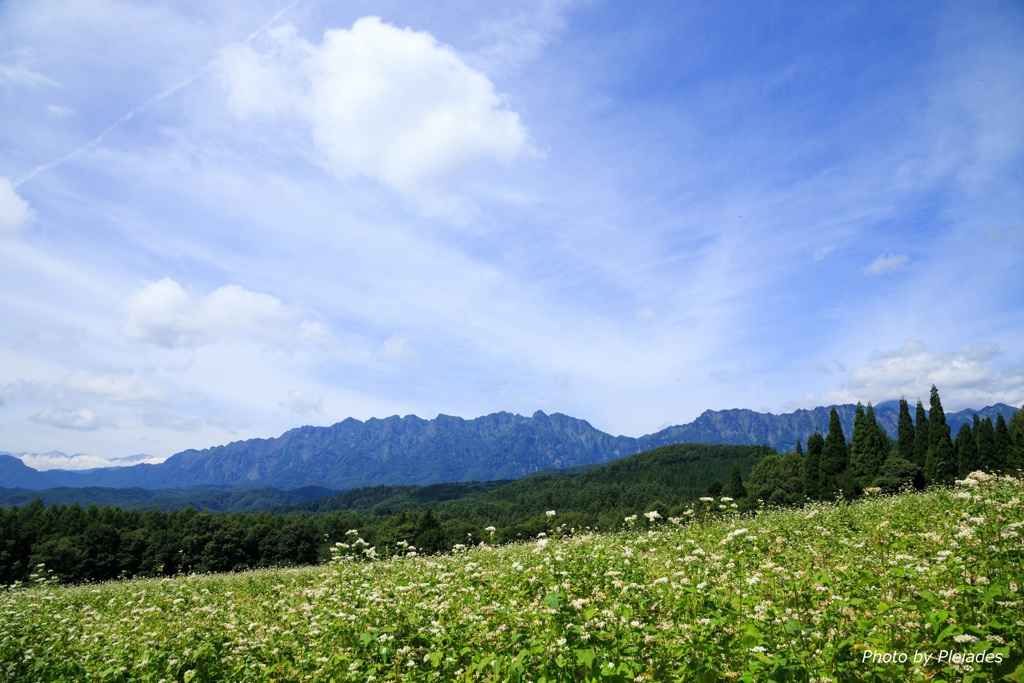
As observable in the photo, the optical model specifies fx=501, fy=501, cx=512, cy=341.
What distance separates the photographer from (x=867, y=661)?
456 cm

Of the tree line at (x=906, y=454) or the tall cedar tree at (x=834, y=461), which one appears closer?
the tree line at (x=906, y=454)

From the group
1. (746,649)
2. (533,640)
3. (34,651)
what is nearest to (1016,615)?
(746,649)

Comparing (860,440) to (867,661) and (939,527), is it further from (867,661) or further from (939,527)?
(867,661)

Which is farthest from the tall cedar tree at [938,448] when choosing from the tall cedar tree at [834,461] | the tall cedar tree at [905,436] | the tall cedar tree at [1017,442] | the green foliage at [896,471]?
the tall cedar tree at [834,461]

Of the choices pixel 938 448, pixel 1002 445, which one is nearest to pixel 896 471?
pixel 938 448

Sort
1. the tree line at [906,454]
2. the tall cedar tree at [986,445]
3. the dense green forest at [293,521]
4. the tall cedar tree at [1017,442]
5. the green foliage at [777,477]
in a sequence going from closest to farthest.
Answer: the tall cedar tree at [1017,442], the dense green forest at [293,521], the tree line at [906,454], the tall cedar tree at [986,445], the green foliage at [777,477]

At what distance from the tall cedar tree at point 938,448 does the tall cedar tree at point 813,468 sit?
1157 cm

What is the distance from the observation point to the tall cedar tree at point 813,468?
6606 cm

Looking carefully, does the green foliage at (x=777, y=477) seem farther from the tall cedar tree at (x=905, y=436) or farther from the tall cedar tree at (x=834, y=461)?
the tall cedar tree at (x=905, y=436)

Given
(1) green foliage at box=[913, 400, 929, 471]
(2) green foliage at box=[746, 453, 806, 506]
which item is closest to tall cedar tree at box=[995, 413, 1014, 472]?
(1) green foliage at box=[913, 400, 929, 471]

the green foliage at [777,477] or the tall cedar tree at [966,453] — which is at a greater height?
the tall cedar tree at [966,453]

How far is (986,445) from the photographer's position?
57.4 m

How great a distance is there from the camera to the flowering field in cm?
479

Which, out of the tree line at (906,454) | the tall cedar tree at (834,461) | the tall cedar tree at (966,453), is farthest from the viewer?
the tall cedar tree at (834,461)
